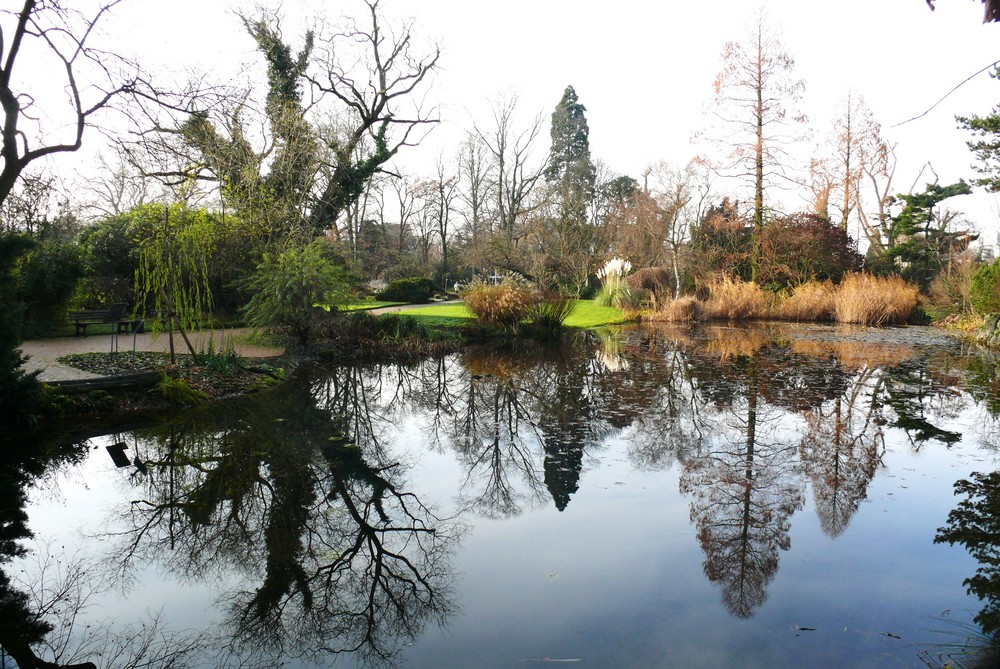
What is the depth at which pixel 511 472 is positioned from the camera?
5754 mm

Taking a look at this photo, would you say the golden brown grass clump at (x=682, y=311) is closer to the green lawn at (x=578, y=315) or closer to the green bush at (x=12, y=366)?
the green lawn at (x=578, y=315)

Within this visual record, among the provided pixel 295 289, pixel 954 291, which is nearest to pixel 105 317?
pixel 295 289

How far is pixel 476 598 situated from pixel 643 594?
94 cm

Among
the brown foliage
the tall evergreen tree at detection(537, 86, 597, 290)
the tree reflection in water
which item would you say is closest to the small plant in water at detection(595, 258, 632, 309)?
the tall evergreen tree at detection(537, 86, 597, 290)

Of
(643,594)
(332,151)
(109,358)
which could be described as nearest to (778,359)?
(643,594)

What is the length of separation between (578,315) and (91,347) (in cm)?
1535

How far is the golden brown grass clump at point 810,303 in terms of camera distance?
2144cm

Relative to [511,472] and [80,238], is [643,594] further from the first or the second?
[80,238]

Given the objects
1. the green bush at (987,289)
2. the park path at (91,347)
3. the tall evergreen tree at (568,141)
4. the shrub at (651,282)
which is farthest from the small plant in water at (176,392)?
the tall evergreen tree at (568,141)

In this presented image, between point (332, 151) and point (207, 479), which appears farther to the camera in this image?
point (332, 151)

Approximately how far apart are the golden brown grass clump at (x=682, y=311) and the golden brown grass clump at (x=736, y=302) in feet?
1.79

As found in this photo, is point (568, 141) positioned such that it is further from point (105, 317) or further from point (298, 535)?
point (298, 535)

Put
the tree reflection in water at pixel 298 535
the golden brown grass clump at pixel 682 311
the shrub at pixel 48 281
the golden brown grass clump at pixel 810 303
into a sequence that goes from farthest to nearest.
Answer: the golden brown grass clump at pixel 810 303, the golden brown grass clump at pixel 682 311, the shrub at pixel 48 281, the tree reflection in water at pixel 298 535

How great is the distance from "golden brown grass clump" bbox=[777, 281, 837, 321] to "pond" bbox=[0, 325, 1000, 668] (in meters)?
14.2
